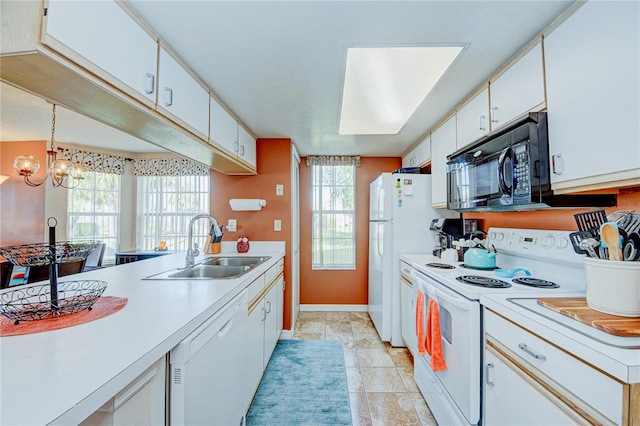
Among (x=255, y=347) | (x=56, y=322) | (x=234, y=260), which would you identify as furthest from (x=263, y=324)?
(x=56, y=322)

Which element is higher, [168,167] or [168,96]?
[168,167]

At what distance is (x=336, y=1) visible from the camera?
110 centimetres

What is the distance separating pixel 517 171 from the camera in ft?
4.41

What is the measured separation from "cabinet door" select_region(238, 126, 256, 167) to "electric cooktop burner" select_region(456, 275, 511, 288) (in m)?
1.99

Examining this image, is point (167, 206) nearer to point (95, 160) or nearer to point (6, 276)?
point (95, 160)

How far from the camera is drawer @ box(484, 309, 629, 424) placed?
69cm

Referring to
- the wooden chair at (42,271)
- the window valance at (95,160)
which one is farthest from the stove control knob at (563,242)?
the window valance at (95,160)

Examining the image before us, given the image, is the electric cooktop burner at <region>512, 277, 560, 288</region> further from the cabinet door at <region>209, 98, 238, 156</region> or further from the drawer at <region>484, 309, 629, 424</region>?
the cabinet door at <region>209, 98, 238, 156</region>

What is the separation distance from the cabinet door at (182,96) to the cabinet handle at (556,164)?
1.86 m

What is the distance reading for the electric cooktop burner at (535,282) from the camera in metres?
1.37

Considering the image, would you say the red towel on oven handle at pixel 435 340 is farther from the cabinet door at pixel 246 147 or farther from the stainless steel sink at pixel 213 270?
the cabinet door at pixel 246 147

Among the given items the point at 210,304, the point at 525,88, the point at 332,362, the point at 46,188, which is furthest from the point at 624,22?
the point at 46,188

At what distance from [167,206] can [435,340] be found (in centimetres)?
405

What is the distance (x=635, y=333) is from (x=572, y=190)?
610 mm
